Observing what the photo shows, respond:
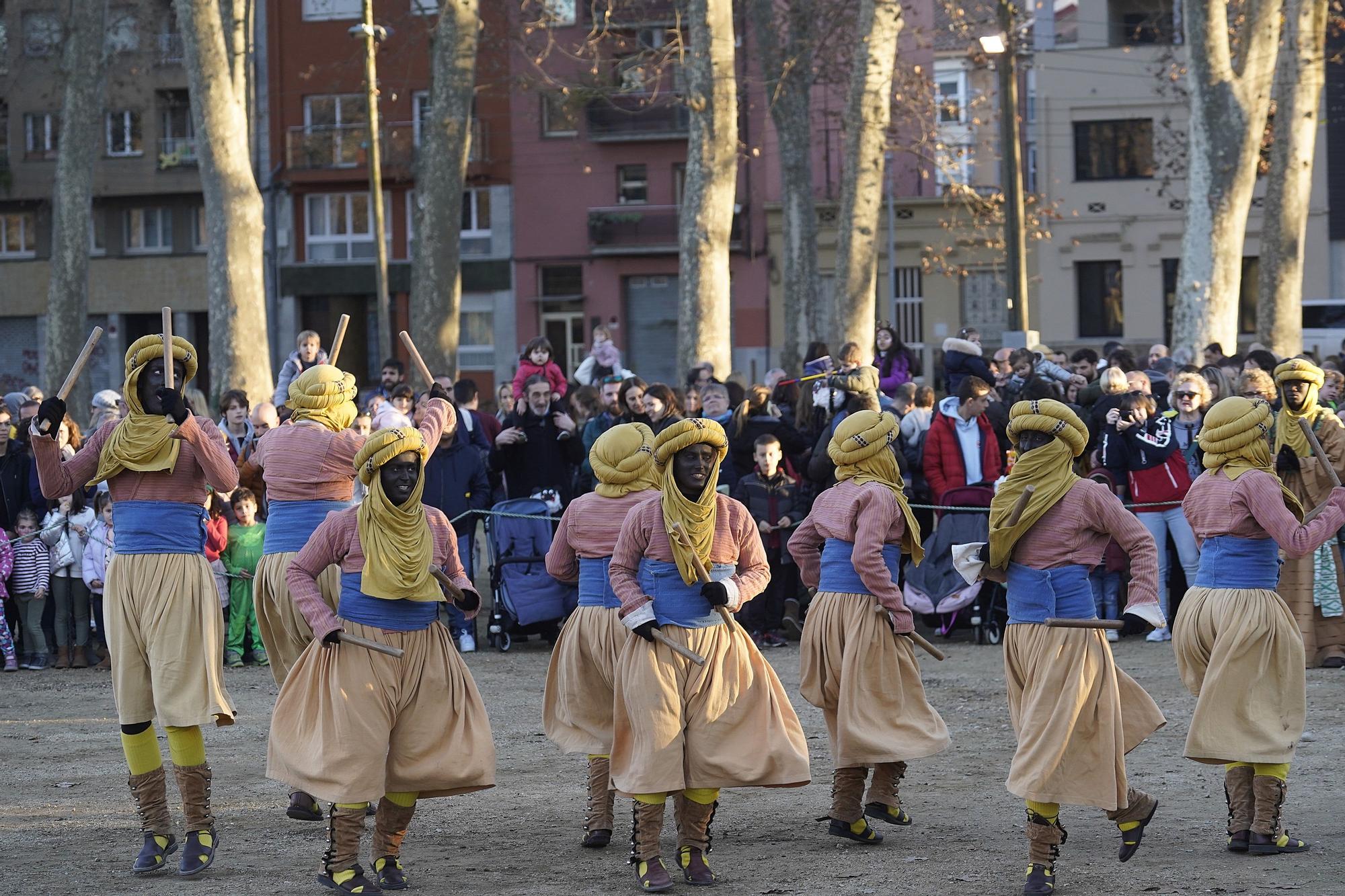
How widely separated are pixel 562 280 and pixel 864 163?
927 inches

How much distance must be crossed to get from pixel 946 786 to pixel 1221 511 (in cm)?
224

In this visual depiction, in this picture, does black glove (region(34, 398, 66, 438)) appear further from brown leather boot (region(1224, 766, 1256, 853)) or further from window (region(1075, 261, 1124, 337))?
window (region(1075, 261, 1124, 337))

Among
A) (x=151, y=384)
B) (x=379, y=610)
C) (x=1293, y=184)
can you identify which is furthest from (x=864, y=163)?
(x=379, y=610)

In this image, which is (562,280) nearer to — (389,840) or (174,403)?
(174,403)

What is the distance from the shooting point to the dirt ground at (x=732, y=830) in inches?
306

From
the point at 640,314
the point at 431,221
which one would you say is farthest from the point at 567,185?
the point at 431,221

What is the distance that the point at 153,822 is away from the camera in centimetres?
823

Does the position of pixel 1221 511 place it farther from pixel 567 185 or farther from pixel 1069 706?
pixel 567 185

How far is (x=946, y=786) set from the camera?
9.83 metres

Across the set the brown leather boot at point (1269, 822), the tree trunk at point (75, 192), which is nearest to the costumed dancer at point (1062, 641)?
the brown leather boot at point (1269, 822)

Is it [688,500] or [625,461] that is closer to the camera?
[688,500]

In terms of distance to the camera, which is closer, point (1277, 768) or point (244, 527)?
point (1277, 768)

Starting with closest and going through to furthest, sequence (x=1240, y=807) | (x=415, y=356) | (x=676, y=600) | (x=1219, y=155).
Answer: (x=676, y=600)
(x=1240, y=807)
(x=415, y=356)
(x=1219, y=155)

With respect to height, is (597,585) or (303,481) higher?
(303,481)
